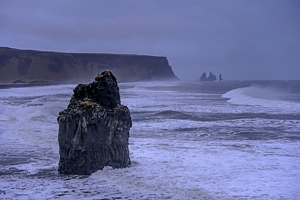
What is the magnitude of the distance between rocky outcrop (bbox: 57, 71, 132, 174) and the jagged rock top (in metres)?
0.08

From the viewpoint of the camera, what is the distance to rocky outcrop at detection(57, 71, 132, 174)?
19.5 feet

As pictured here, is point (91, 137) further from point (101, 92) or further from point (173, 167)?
point (173, 167)

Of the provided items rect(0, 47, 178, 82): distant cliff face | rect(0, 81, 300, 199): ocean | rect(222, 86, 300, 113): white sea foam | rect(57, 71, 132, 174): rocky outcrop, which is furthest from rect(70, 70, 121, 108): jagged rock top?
rect(0, 47, 178, 82): distant cliff face

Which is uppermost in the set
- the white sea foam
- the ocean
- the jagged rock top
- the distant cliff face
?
the distant cliff face

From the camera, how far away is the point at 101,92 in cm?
654

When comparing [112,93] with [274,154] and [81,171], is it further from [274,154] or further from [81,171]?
[274,154]

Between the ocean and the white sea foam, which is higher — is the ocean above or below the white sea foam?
below

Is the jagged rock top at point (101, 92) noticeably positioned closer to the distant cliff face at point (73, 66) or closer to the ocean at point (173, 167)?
the ocean at point (173, 167)

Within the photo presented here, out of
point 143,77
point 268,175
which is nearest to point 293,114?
point 268,175

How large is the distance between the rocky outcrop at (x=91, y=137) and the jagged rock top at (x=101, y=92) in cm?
8

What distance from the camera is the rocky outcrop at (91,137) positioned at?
595cm

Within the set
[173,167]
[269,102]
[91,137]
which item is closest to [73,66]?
[269,102]

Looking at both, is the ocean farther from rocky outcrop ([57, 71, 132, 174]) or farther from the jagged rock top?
the jagged rock top

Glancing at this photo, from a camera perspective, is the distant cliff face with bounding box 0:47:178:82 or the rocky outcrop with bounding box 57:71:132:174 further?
the distant cliff face with bounding box 0:47:178:82
